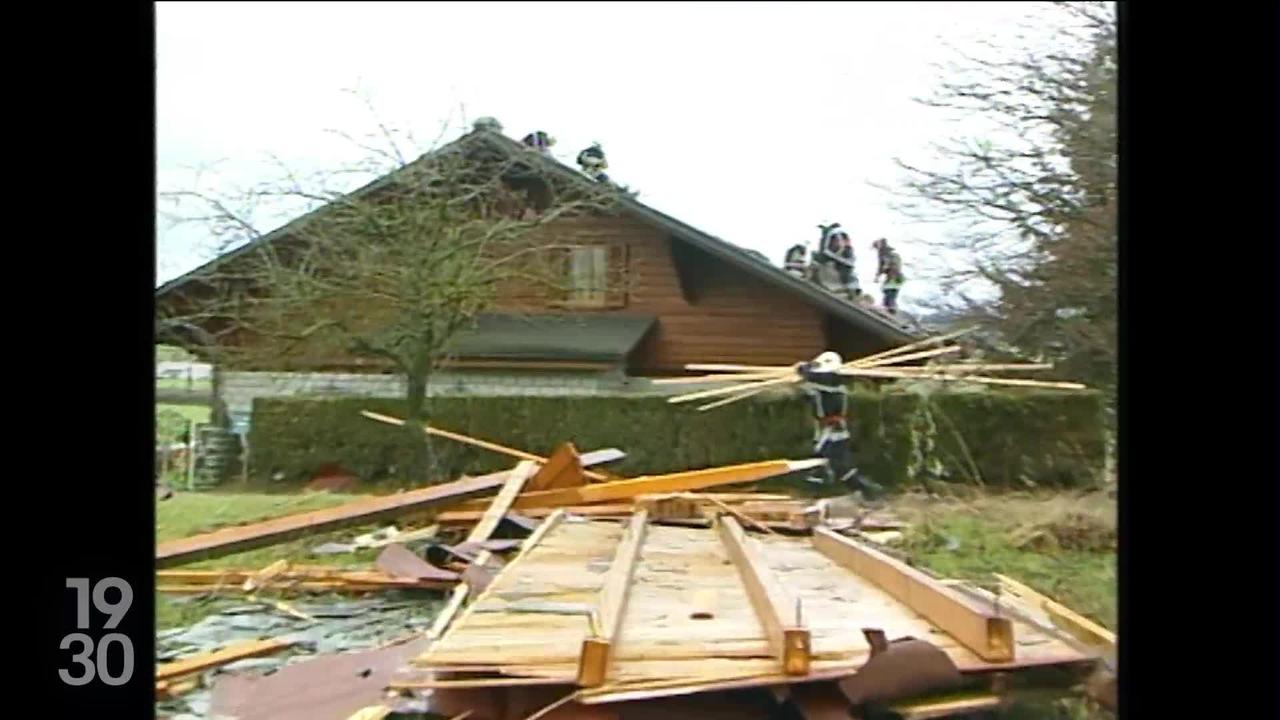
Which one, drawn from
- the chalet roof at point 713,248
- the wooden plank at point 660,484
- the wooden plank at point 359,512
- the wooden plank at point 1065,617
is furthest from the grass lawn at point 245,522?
the wooden plank at point 1065,617

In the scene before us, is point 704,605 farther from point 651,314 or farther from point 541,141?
point 541,141

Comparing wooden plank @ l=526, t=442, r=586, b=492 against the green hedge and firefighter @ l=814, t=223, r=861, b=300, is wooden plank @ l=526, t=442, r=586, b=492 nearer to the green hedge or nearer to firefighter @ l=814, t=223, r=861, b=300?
the green hedge

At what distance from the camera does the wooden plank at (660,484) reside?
1.14m

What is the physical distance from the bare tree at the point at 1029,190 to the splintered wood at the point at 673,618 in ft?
0.93

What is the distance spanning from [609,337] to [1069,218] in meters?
0.44

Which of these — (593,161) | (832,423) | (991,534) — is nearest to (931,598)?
(991,534)

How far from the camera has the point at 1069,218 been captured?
3.50 ft

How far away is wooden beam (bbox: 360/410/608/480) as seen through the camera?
1.13 m

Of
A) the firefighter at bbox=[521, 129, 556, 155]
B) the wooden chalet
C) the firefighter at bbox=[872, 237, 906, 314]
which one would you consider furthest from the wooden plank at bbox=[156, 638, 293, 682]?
the firefighter at bbox=[872, 237, 906, 314]

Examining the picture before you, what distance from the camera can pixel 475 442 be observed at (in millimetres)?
1139

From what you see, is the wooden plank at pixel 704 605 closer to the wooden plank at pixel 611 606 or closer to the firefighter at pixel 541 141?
the wooden plank at pixel 611 606

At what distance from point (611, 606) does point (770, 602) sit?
0.51ft
